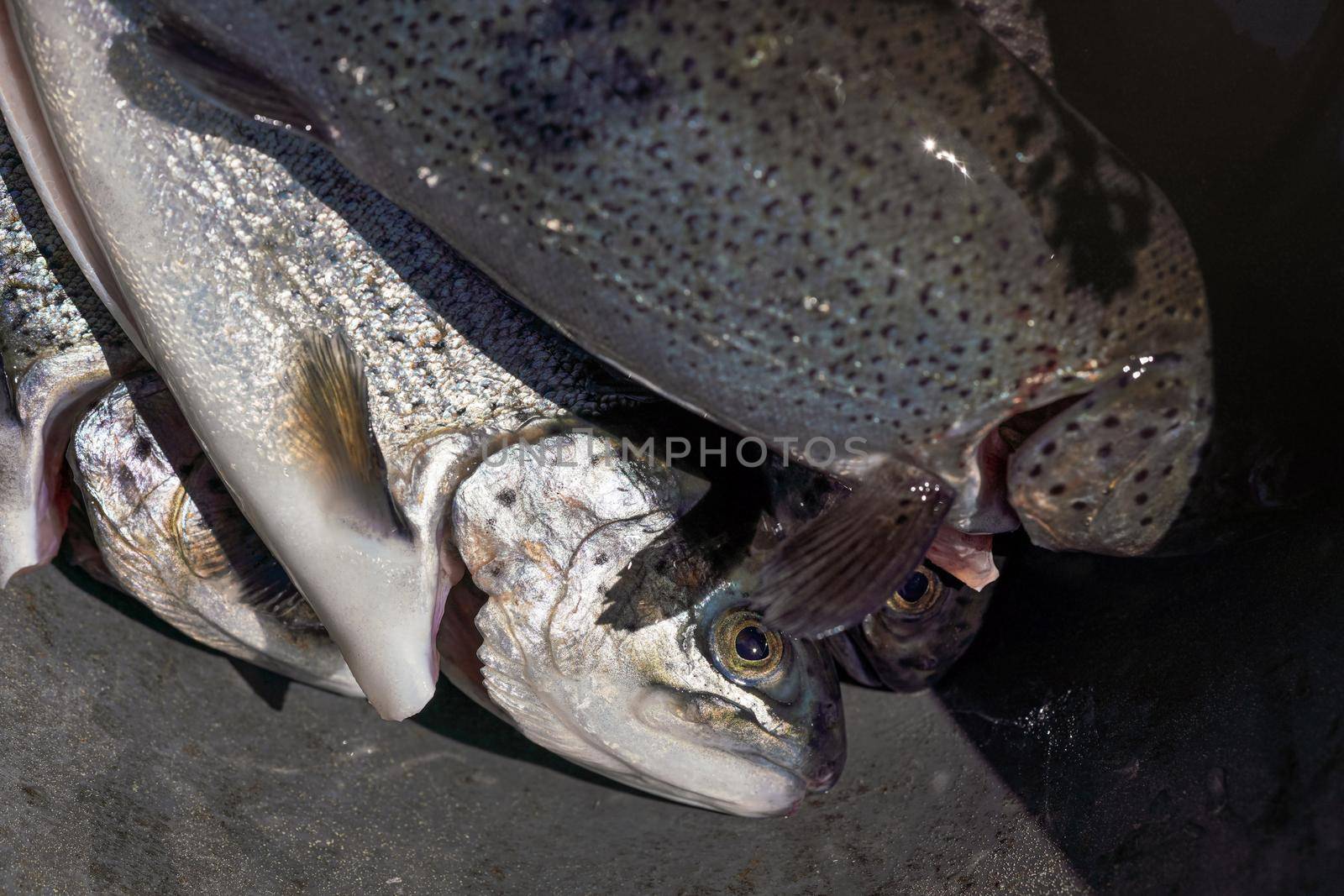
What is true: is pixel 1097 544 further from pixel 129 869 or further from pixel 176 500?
pixel 129 869

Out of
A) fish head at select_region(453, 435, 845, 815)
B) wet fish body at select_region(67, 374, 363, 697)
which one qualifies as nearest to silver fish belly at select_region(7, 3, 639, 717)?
fish head at select_region(453, 435, 845, 815)

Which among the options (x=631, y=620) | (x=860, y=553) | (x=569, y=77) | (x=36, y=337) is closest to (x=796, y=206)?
(x=569, y=77)

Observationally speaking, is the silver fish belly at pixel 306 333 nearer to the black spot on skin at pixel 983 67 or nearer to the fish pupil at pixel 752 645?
the fish pupil at pixel 752 645

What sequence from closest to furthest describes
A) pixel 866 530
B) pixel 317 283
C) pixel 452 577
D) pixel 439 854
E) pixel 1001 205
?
1. pixel 1001 205
2. pixel 866 530
3. pixel 317 283
4. pixel 452 577
5. pixel 439 854

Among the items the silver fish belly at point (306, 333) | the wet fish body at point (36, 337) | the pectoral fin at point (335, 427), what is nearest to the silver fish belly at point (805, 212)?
the silver fish belly at point (306, 333)

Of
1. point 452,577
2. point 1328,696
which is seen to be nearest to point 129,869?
point 452,577

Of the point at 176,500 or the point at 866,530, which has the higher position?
the point at 866,530

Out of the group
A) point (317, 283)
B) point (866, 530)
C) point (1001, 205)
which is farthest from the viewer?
point (317, 283)

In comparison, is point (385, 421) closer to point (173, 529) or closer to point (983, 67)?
point (173, 529)
